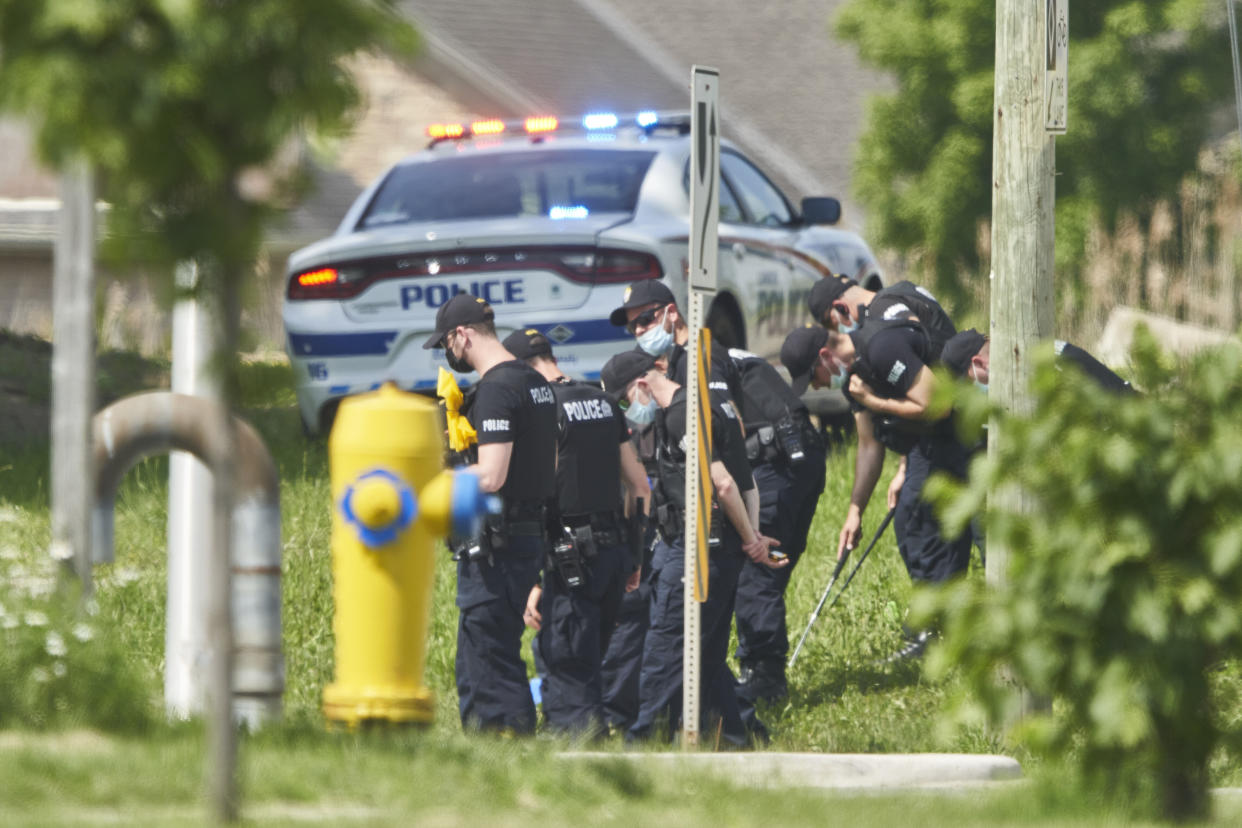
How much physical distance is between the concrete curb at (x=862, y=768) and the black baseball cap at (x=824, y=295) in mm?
3782

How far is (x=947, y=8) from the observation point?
33.7 meters

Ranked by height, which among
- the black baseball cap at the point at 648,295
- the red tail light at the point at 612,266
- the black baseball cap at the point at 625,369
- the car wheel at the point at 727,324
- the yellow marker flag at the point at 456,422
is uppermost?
the red tail light at the point at 612,266

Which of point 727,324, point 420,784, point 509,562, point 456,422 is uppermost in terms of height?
point 727,324

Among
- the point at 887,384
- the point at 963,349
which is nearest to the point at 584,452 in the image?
the point at 887,384

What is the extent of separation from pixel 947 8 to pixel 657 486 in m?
27.0

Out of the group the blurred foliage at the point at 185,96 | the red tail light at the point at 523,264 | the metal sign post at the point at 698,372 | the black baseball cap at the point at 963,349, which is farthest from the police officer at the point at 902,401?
the blurred foliage at the point at 185,96

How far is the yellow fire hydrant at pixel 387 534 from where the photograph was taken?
17.1 feet

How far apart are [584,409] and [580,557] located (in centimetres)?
61

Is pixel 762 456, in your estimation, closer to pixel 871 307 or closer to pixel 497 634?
pixel 871 307

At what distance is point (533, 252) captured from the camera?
10.3 metres

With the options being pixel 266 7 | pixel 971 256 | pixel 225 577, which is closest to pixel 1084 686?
pixel 225 577

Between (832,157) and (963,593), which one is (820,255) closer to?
Answer: (963,593)

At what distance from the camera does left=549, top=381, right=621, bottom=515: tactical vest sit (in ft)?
26.6

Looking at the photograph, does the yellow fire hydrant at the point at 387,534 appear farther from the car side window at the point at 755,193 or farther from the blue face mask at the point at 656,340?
the car side window at the point at 755,193
